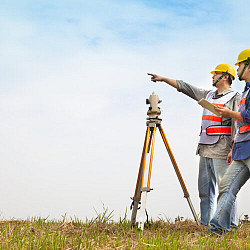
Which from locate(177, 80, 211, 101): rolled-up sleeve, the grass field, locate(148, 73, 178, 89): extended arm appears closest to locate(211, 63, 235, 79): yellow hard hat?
locate(177, 80, 211, 101): rolled-up sleeve

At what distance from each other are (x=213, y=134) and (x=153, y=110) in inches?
41.9

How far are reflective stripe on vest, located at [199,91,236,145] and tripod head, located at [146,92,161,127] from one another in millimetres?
860

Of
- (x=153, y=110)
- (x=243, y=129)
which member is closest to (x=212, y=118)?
(x=153, y=110)

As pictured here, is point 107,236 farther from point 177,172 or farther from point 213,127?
point 213,127

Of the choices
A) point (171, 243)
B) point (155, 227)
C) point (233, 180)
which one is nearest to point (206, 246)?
point (171, 243)

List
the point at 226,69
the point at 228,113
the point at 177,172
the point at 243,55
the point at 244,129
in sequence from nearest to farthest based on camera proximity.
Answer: the point at 228,113 → the point at 244,129 → the point at 243,55 → the point at 177,172 → the point at 226,69

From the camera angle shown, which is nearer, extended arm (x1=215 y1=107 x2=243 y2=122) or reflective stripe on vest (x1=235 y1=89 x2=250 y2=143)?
extended arm (x1=215 y1=107 x2=243 y2=122)

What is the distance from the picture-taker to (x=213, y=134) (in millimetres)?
6102

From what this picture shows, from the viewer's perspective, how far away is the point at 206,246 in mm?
4672

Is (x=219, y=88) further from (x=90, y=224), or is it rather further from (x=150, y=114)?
(x=90, y=224)

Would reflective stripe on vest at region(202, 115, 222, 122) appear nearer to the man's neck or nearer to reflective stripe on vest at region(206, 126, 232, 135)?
reflective stripe on vest at region(206, 126, 232, 135)

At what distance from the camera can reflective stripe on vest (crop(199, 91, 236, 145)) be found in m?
6.06

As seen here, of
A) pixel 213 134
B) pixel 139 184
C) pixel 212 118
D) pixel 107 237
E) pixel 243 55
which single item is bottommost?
pixel 107 237

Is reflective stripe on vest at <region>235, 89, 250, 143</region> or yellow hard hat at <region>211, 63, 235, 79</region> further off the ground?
yellow hard hat at <region>211, 63, 235, 79</region>
